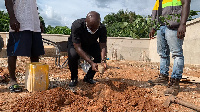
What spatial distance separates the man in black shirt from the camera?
7.39 ft

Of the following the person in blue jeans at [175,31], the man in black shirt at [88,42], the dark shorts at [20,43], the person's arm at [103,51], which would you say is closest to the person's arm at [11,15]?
the dark shorts at [20,43]

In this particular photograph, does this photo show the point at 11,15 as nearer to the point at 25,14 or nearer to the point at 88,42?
the point at 25,14

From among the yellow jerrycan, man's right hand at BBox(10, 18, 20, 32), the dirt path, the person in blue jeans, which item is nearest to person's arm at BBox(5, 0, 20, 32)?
man's right hand at BBox(10, 18, 20, 32)

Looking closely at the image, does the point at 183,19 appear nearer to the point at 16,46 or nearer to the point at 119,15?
the point at 16,46

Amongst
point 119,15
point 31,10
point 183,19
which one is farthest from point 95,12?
point 119,15

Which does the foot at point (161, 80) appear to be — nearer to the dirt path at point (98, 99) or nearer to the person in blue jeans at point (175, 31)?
the dirt path at point (98, 99)

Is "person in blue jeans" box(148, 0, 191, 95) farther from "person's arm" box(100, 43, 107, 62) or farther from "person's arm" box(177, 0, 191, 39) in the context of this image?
"person's arm" box(100, 43, 107, 62)

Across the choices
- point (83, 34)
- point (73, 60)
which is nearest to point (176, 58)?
point (83, 34)

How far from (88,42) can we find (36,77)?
0.95 meters

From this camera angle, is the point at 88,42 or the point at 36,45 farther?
the point at 88,42

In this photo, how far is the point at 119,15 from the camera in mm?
22312

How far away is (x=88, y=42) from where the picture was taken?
8.48 ft

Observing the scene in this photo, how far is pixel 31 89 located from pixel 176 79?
6.87 feet

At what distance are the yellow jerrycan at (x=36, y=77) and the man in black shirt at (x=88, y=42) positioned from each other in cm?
47
